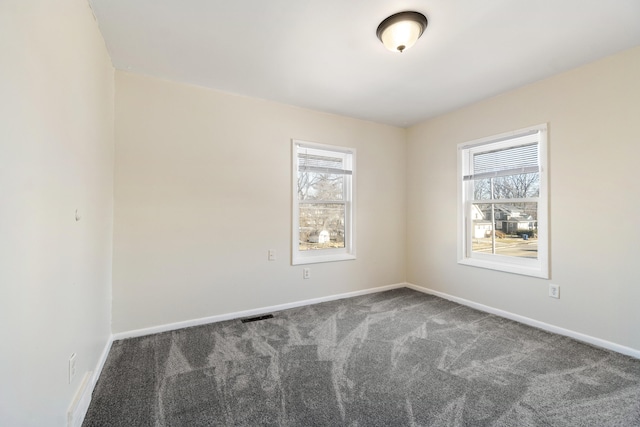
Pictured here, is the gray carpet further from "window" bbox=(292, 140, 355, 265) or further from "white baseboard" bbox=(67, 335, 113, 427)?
"window" bbox=(292, 140, 355, 265)

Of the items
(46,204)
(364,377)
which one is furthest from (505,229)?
(46,204)

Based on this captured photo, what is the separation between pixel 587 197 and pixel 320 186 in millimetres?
2757

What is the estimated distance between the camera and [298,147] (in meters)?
3.59

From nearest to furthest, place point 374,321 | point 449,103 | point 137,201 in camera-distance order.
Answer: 1. point 137,201
2. point 374,321
3. point 449,103

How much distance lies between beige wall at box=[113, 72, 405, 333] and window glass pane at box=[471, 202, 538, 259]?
173 cm

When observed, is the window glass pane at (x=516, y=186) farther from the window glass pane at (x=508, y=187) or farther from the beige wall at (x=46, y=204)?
the beige wall at (x=46, y=204)

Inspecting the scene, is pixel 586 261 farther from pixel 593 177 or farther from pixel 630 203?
pixel 593 177

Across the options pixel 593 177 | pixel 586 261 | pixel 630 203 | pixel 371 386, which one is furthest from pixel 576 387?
pixel 593 177

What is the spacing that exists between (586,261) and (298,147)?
319 cm

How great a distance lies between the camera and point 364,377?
2.01 meters

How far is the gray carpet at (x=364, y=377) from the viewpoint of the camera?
1.63 m

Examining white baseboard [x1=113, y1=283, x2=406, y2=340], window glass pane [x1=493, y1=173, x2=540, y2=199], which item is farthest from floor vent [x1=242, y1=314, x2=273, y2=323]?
window glass pane [x1=493, y1=173, x2=540, y2=199]

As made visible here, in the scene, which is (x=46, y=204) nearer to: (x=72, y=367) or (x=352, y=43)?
(x=72, y=367)

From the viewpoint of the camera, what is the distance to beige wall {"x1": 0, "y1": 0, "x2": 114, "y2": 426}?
95cm
